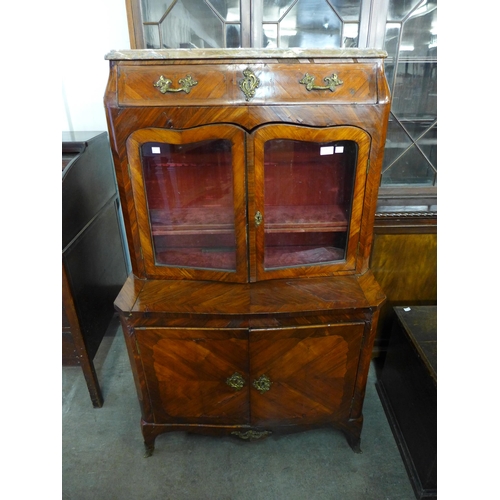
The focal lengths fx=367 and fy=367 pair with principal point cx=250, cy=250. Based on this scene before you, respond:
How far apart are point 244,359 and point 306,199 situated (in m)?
0.52

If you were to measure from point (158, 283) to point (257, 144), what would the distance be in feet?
1.70

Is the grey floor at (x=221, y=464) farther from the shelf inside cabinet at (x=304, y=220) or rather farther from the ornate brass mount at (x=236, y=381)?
the shelf inside cabinet at (x=304, y=220)

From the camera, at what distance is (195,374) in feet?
3.79

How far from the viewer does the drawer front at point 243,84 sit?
35.3 inches

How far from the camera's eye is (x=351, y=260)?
113 centimetres

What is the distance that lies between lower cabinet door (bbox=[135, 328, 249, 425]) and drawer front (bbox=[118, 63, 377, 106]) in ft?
2.06

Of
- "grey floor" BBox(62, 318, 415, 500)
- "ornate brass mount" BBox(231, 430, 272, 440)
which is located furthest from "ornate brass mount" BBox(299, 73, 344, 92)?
"grey floor" BBox(62, 318, 415, 500)

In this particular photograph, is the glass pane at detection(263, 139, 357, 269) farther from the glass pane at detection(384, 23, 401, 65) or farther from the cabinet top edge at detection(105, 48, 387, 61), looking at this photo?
the glass pane at detection(384, 23, 401, 65)

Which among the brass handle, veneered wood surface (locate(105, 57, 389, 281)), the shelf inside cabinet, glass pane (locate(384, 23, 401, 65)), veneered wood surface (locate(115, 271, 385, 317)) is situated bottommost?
veneered wood surface (locate(115, 271, 385, 317))

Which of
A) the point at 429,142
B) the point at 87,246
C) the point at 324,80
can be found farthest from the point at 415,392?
the point at 87,246

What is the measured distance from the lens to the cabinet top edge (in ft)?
2.87

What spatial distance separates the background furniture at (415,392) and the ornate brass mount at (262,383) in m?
0.50

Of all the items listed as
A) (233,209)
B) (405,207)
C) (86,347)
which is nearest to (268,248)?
(233,209)

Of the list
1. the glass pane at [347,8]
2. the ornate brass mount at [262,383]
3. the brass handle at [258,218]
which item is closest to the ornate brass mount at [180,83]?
the brass handle at [258,218]
